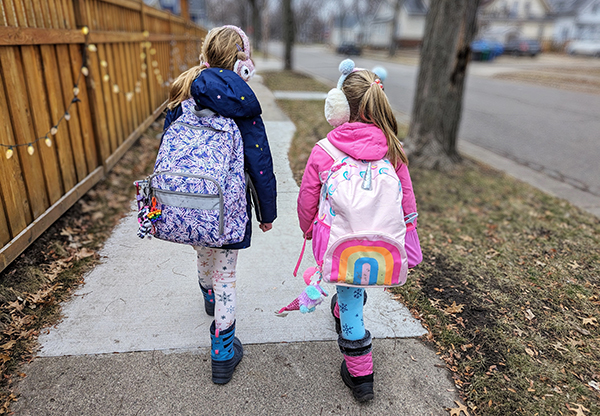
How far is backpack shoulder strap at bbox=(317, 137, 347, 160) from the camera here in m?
2.06

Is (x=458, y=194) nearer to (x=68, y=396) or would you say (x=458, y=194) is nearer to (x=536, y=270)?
(x=536, y=270)

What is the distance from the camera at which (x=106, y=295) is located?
9.74 ft

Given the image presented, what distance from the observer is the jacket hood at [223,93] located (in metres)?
1.99

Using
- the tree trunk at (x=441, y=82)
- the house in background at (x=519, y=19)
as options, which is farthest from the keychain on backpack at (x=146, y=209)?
the house in background at (x=519, y=19)

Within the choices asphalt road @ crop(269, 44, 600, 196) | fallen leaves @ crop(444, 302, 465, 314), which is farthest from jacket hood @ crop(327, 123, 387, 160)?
asphalt road @ crop(269, 44, 600, 196)

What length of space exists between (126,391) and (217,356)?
47 cm

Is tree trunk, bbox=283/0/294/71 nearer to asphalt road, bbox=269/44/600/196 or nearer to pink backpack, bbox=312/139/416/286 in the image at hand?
asphalt road, bbox=269/44/600/196

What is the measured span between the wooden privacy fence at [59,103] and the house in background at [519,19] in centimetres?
5434

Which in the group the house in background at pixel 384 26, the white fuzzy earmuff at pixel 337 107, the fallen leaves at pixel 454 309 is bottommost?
the fallen leaves at pixel 454 309

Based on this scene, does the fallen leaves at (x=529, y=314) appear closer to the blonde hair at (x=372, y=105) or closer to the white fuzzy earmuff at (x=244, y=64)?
the blonde hair at (x=372, y=105)

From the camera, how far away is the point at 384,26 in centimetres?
6272

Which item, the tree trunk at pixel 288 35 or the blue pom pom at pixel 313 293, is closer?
the blue pom pom at pixel 313 293

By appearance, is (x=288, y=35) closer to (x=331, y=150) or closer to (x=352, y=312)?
(x=331, y=150)

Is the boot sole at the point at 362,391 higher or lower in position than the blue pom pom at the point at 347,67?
lower
